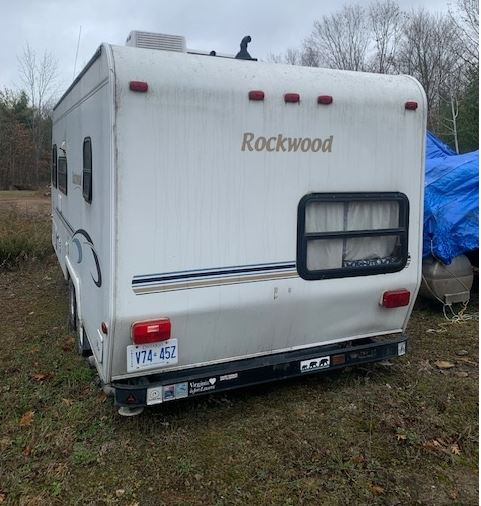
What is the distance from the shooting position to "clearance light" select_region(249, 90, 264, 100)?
350cm

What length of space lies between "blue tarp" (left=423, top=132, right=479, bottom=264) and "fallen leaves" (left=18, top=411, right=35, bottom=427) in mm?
4734

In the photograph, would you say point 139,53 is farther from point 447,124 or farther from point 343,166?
point 447,124

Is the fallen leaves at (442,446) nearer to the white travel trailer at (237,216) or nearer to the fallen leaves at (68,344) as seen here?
the white travel trailer at (237,216)

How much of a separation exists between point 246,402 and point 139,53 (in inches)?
107

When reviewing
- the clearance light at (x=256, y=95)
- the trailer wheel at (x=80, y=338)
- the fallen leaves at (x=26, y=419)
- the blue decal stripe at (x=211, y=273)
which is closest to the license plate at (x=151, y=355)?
the blue decal stripe at (x=211, y=273)

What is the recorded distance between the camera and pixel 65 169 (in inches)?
222

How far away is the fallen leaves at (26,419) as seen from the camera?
3.82 metres

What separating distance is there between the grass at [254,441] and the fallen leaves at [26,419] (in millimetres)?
13

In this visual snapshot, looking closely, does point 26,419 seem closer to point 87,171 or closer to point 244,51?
point 87,171

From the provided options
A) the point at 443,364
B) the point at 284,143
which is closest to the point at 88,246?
the point at 284,143

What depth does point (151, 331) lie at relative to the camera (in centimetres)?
341

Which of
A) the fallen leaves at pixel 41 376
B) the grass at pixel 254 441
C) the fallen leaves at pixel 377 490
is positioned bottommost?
the fallen leaves at pixel 377 490

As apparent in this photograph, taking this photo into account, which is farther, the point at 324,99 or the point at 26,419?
the point at 26,419

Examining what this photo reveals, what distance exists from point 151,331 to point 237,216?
3.22 ft
